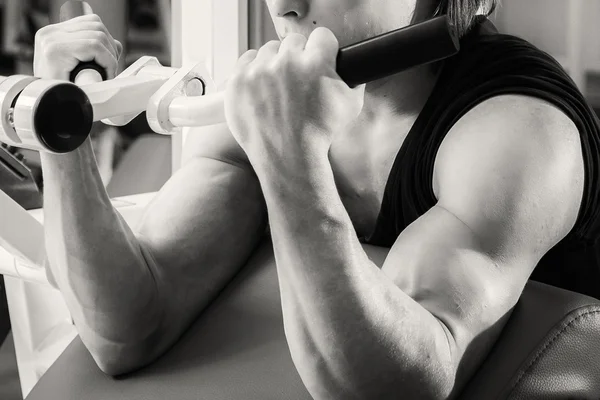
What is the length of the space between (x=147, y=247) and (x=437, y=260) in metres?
0.49

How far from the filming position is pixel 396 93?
48.0 inches

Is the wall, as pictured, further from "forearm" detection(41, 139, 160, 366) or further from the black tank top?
"forearm" detection(41, 139, 160, 366)

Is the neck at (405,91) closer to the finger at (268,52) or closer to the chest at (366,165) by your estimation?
the chest at (366,165)

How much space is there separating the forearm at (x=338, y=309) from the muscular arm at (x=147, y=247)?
Result: 38cm

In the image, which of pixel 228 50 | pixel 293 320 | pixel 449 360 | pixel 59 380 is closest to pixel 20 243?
pixel 59 380

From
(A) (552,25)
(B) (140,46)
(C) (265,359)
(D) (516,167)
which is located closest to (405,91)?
(D) (516,167)

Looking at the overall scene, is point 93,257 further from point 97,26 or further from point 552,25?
point 552,25

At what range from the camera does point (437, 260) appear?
91cm

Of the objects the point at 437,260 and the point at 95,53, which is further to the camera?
the point at 95,53

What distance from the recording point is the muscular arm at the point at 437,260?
79cm

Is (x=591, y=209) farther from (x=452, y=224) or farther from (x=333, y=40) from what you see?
(x=333, y=40)

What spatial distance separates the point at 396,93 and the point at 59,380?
630mm

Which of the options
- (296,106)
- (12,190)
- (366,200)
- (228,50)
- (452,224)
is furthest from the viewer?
(228,50)

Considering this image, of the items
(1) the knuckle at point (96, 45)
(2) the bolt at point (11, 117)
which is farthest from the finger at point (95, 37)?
(2) the bolt at point (11, 117)
